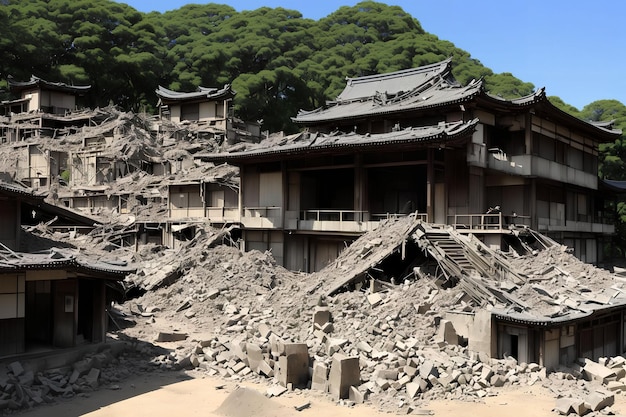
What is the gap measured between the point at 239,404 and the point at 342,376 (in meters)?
3.14

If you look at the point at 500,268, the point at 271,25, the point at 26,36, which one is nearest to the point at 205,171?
the point at 500,268

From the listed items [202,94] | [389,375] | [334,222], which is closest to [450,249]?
[334,222]

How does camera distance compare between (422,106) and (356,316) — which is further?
(422,106)

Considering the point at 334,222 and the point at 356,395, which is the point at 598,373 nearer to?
the point at 356,395

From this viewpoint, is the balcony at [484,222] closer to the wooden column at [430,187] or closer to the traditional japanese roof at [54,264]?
the wooden column at [430,187]

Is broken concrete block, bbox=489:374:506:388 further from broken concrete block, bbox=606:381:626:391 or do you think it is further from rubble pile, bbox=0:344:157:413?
rubble pile, bbox=0:344:157:413

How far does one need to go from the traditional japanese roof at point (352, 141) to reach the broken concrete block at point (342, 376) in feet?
43.3

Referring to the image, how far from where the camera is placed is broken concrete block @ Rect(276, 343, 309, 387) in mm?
17750

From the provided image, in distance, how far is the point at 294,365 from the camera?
17891mm

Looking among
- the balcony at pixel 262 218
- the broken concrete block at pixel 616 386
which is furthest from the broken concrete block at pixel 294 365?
the balcony at pixel 262 218

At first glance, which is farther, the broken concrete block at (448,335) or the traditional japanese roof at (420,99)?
the traditional japanese roof at (420,99)

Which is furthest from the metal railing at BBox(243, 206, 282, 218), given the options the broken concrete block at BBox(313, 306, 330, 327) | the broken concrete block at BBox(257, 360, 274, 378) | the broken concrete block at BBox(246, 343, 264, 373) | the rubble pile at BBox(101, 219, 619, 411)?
the broken concrete block at BBox(257, 360, 274, 378)

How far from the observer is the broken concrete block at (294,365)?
58.2 ft

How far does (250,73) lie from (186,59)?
10.4 m
